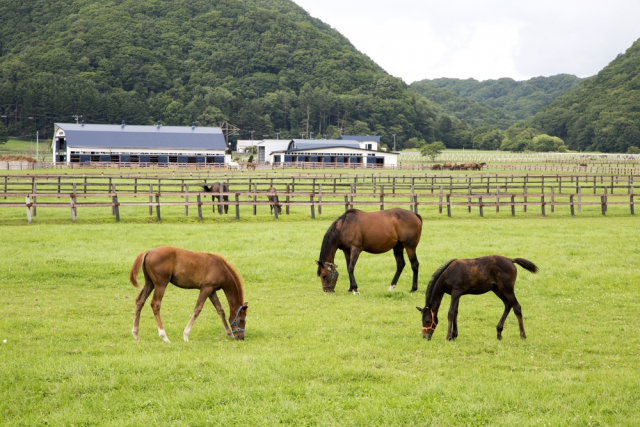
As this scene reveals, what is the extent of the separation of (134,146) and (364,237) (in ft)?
220

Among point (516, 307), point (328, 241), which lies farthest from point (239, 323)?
point (516, 307)

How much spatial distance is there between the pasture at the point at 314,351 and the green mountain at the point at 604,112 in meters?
127

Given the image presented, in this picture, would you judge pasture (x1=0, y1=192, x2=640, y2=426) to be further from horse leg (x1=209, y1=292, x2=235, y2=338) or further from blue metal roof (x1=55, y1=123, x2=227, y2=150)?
blue metal roof (x1=55, y1=123, x2=227, y2=150)

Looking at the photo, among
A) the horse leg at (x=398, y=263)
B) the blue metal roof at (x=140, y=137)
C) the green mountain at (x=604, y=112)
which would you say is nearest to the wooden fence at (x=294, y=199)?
the horse leg at (x=398, y=263)

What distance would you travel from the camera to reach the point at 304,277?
12.9 m

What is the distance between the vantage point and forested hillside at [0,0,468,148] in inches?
4651

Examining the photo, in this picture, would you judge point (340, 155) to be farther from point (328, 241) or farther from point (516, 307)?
point (516, 307)

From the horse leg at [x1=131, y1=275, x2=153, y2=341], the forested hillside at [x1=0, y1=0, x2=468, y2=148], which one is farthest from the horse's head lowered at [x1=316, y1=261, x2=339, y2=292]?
the forested hillside at [x1=0, y1=0, x2=468, y2=148]

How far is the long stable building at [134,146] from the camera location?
235 feet

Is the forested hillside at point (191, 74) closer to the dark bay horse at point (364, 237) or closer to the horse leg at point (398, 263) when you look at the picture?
the dark bay horse at point (364, 237)

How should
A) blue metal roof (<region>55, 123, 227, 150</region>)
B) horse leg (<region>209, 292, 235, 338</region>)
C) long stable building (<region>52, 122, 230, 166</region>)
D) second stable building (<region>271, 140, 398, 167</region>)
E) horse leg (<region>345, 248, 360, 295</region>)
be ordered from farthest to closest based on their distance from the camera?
second stable building (<region>271, 140, 398, 167</region>) → blue metal roof (<region>55, 123, 227, 150</region>) → long stable building (<region>52, 122, 230, 166</region>) → horse leg (<region>345, 248, 360, 295</region>) → horse leg (<region>209, 292, 235, 338</region>)

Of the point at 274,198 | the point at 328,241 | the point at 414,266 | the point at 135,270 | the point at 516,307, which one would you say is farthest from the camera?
the point at 274,198

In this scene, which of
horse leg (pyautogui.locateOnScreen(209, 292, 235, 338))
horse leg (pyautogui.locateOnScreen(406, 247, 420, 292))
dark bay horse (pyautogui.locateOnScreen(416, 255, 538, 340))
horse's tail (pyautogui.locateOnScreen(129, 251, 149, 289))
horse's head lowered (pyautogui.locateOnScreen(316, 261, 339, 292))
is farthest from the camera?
horse leg (pyautogui.locateOnScreen(406, 247, 420, 292))

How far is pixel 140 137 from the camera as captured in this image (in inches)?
3017
